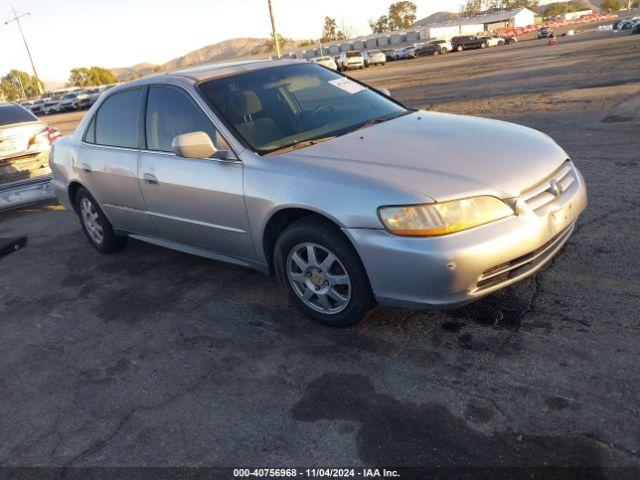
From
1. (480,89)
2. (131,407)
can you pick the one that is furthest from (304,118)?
(480,89)

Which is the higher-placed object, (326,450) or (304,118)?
(304,118)

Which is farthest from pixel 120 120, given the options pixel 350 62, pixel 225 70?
pixel 350 62

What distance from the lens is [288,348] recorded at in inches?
132

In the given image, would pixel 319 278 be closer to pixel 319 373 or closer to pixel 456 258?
pixel 319 373

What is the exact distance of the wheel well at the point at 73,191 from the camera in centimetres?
551

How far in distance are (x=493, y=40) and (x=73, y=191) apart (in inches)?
2169

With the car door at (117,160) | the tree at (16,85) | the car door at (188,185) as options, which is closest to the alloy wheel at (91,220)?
the car door at (117,160)

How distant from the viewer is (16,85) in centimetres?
Result: 10106

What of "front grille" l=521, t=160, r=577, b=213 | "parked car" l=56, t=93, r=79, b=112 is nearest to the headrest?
"front grille" l=521, t=160, r=577, b=213

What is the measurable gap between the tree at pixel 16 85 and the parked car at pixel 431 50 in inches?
2951

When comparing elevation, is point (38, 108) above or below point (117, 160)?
below

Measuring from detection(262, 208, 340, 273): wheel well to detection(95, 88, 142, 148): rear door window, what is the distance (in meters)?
1.60

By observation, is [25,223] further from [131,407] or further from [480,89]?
[480,89]

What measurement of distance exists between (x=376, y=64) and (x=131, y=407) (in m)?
50.2
